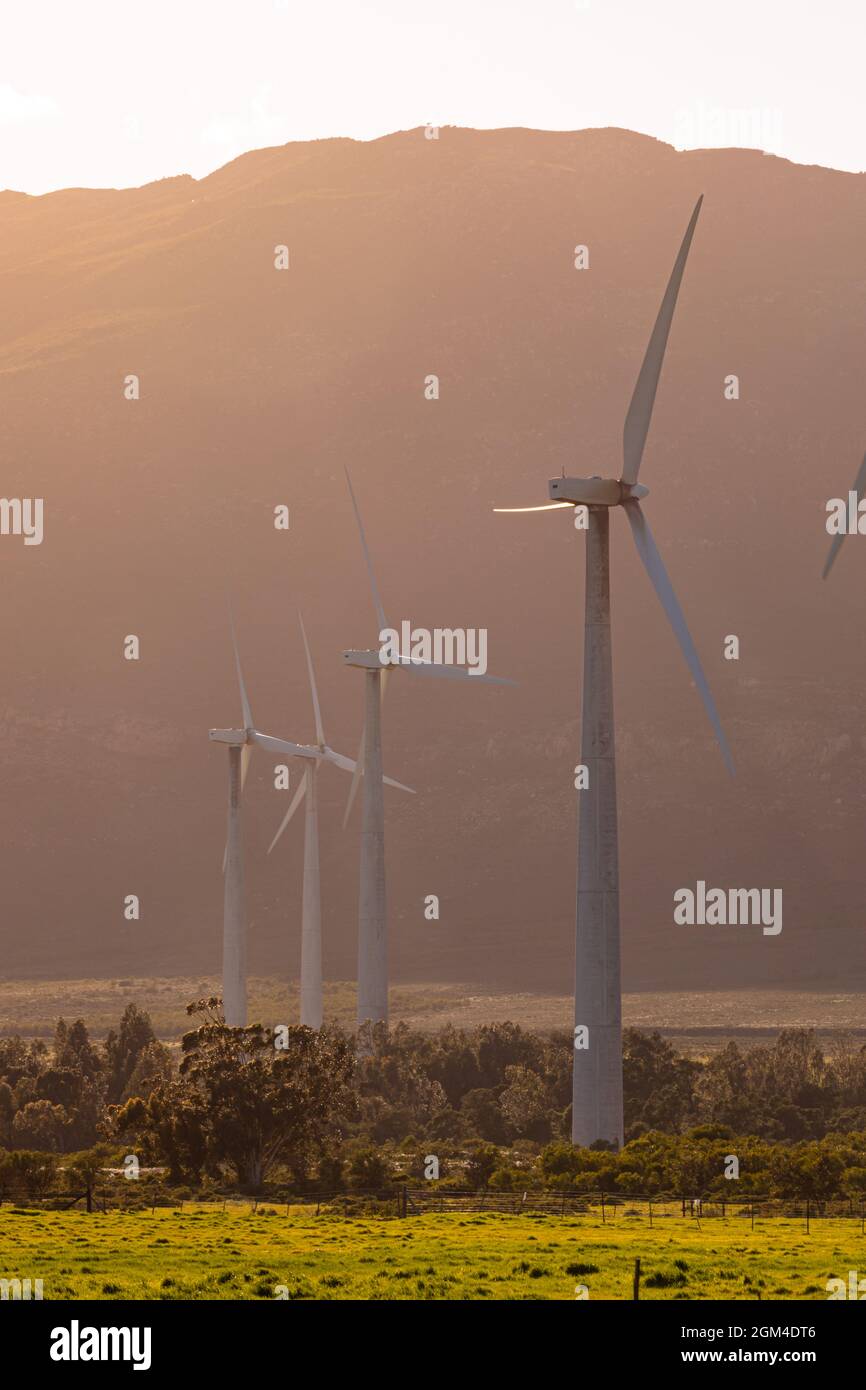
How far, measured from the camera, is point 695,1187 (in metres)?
72.8

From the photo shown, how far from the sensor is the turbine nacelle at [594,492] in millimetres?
74688

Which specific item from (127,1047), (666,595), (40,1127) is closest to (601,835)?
(666,595)

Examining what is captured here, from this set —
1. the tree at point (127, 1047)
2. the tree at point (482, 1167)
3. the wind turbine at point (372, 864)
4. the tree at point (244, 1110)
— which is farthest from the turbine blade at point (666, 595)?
the tree at point (127, 1047)

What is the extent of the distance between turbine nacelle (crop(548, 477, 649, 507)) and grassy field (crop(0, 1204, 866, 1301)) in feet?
84.7

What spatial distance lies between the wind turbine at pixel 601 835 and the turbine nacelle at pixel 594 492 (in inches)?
1.5

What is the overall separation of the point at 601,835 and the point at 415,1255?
70.2ft

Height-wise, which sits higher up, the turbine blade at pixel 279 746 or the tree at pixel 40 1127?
the turbine blade at pixel 279 746

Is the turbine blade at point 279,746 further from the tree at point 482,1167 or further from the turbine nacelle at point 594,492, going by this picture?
the turbine nacelle at point 594,492
